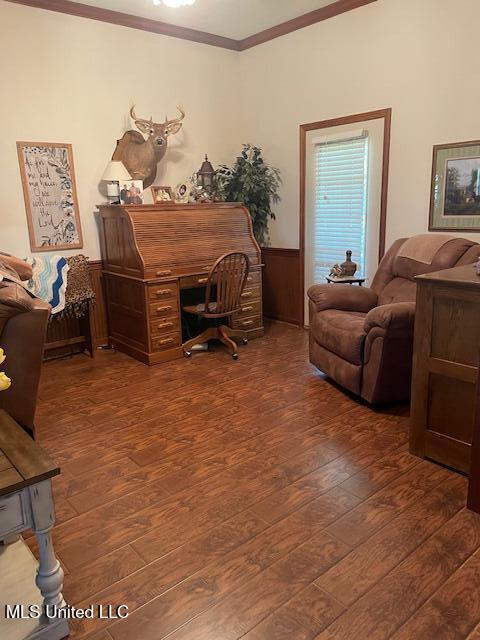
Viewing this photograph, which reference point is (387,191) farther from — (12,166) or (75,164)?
(12,166)

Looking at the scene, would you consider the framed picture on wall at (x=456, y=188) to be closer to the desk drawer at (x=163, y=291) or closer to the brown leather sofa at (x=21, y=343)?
the desk drawer at (x=163, y=291)

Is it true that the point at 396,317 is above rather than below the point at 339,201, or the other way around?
below

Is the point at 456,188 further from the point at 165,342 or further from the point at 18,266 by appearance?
the point at 18,266

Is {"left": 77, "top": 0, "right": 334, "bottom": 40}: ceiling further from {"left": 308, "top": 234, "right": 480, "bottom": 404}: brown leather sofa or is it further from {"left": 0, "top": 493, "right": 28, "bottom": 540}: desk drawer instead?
{"left": 0, "top": 493, "right": 28, "bottom": 540}: desk drawer

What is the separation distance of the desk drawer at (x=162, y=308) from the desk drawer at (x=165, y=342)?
0.19m

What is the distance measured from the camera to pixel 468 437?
223 centimetres

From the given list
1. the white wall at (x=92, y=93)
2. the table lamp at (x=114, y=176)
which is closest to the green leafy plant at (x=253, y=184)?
the white wall at (x=92, y=93)

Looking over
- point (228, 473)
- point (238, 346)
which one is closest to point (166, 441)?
point (228, 473)

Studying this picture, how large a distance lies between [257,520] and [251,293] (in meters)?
2.83

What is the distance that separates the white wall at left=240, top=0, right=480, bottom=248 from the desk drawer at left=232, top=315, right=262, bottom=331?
35.6 inches

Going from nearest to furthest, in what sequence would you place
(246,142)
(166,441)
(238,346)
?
(166,441) < (238,346) < (246,142)

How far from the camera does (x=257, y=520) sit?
78.7 inches

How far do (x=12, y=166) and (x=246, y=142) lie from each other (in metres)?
2.48

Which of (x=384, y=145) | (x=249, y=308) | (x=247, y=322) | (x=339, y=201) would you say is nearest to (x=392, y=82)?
(x=384, y=145)
